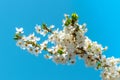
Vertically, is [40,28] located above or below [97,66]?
above

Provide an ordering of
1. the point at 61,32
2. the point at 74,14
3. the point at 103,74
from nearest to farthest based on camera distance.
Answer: the point at 74,14 → the point at 61,32 → the point at 103,74

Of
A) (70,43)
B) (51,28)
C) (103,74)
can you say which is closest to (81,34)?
(70,43)

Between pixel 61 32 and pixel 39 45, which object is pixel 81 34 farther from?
pixel 39 45

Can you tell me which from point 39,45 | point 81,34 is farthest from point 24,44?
point 81,34

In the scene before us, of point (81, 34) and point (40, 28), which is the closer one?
point (81, 34)

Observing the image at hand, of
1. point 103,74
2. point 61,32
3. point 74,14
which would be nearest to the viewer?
point 74,14

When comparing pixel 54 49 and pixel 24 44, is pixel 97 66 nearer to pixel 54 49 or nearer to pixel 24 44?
pixel 54 49
